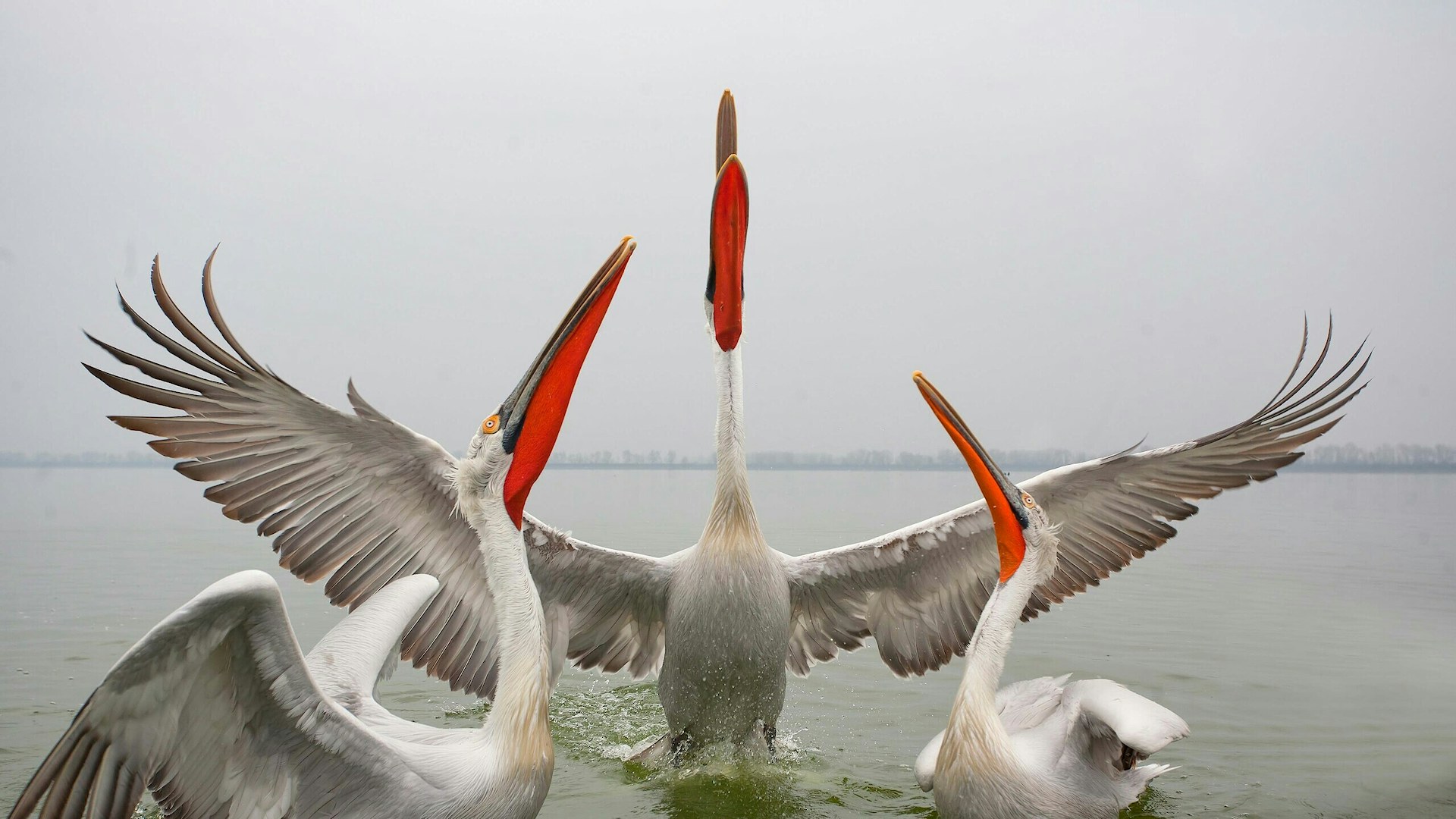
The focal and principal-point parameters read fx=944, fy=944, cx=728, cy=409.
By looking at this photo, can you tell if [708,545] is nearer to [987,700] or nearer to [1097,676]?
[987,700]

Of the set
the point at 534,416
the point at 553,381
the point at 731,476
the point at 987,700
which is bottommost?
the point at 987,700

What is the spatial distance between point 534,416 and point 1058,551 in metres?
3.40

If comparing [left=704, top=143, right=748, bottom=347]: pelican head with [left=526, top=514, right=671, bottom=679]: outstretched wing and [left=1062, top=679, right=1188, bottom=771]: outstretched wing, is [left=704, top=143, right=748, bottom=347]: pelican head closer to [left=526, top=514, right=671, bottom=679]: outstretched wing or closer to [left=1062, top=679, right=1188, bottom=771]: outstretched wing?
[left=526, top=514, right=671, bottom=679]: outstretched wing

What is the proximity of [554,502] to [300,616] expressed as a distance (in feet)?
74.1

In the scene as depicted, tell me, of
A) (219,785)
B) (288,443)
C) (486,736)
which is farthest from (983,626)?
(288,443)

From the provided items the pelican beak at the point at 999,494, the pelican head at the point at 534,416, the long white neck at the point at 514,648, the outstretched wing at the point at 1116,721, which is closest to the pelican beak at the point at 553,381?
the pelican head at the point at 534,416

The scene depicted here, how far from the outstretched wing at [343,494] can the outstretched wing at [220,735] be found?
1.23 m

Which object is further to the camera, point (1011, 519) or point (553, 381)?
point (1011, 519)

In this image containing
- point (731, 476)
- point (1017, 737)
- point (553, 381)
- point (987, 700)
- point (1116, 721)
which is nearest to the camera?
point (553, 381)

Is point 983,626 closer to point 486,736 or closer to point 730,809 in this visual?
point 730,809

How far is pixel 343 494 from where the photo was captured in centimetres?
438

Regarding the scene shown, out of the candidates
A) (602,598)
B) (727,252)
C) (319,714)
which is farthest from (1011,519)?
(319,714)

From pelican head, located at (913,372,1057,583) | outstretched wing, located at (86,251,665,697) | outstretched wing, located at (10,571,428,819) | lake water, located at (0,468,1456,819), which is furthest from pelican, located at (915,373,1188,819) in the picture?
outstretched wing, located at (10,571,428,819)

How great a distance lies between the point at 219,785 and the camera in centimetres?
285
